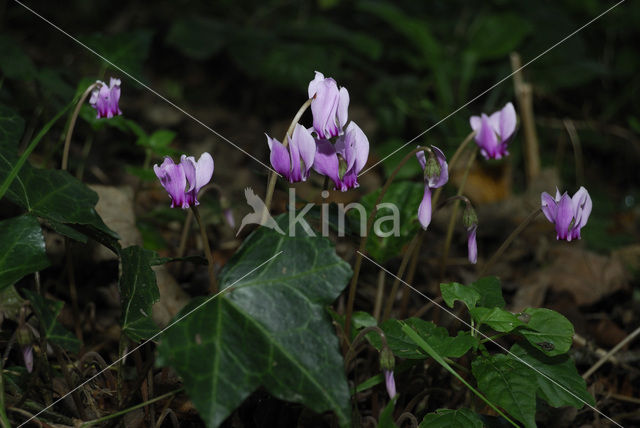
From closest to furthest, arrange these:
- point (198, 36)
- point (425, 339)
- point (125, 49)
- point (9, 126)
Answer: point (425, 339) → point (9, 126) → point (125, 49) → point (198, 36)

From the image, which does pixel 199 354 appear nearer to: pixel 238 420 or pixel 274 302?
pixel 274 302

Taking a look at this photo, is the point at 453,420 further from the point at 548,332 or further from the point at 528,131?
the point at 528,131

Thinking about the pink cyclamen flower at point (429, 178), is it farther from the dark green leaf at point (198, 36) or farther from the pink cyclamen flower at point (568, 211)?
the dark green leaf at point (198, 36)

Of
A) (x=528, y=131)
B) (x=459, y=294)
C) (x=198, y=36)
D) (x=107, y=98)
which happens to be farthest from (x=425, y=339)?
(x=198, y=36)

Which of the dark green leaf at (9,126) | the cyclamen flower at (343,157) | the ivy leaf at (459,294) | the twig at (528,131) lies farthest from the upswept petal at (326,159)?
the twig at (528,131)

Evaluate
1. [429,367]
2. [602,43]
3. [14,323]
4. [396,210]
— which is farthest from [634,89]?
[14,323]
